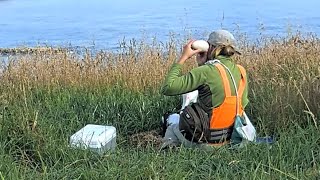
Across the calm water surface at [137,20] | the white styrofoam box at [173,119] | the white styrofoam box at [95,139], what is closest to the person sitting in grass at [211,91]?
the white styrofoam box at [173,119]

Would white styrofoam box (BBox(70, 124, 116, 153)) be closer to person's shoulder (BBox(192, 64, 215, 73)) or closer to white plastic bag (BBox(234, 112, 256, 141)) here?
person's shoulder (BBox(192, 64, 215, 73))

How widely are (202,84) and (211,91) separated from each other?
97mm

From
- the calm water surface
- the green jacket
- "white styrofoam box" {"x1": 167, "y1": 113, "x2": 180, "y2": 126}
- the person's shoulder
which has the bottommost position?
the calm water surface

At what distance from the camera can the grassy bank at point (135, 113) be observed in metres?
4.00

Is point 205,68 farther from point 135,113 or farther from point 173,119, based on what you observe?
point 135,113

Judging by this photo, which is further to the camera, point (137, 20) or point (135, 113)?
point (137, 20)

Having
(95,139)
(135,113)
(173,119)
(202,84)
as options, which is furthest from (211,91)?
(135,113)

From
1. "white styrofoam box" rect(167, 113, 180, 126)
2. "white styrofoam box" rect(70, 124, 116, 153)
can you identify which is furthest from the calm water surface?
"white styrofoam box" rect(70, 124, 116, 153)

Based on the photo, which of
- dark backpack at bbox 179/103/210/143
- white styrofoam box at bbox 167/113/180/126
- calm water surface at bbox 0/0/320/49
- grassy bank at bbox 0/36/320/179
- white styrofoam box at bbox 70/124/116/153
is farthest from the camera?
calm water surface at bbox 0/0/320/49

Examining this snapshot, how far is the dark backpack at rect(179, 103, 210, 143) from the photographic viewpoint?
463 centimetres

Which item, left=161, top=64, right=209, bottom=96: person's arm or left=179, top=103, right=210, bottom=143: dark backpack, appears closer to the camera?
left=161, top=64, right=209, bottom=96: person's arm

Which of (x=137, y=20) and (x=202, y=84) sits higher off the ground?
(x=202, y=84)

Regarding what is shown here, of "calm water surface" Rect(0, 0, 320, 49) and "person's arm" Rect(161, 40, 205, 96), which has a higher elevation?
"person's arm" Rect(161, 40, 205, 96)

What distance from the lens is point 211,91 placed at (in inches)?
182
